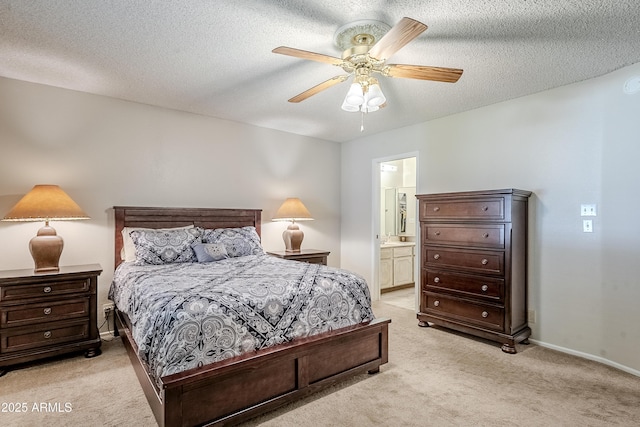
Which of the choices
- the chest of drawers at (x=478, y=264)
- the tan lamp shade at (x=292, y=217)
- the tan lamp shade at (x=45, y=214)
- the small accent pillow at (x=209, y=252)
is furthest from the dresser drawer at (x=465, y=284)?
the tan lamp shade at (x=45, y=214)

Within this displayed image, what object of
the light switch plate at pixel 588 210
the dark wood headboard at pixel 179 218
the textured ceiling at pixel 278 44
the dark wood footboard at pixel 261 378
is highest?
the textured ceiling at pixel 278 44

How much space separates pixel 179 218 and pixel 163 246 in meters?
0.67

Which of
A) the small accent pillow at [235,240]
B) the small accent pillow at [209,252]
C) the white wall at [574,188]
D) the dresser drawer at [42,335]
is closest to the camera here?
the dresser drawer at [42,335]

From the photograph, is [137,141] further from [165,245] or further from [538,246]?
[538,246]

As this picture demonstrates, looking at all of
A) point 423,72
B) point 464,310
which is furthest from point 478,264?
point 423,72

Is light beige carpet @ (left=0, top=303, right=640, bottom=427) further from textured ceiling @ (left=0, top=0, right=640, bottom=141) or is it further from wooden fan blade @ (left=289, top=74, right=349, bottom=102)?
textured ceiling @ (left=0, top=0, right=640, bottom=141)

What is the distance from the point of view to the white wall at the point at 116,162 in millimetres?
3080

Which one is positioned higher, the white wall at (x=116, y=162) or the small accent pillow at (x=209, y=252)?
the white wall at (x=116, y=162)

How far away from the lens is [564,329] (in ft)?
10.1

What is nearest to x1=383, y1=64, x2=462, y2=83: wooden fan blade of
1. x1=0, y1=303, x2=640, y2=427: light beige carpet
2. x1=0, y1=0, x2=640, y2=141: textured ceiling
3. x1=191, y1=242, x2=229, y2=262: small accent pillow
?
x1=0, y1=0, x2=640, y2=141: textured ceiling

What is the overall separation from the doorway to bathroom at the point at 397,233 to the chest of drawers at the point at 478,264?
1366 mm

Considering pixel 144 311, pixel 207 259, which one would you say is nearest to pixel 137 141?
pixel 207 259

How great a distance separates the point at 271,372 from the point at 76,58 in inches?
110

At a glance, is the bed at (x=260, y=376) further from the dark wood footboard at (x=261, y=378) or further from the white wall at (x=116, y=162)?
the white wall at (x=116, y=162)
